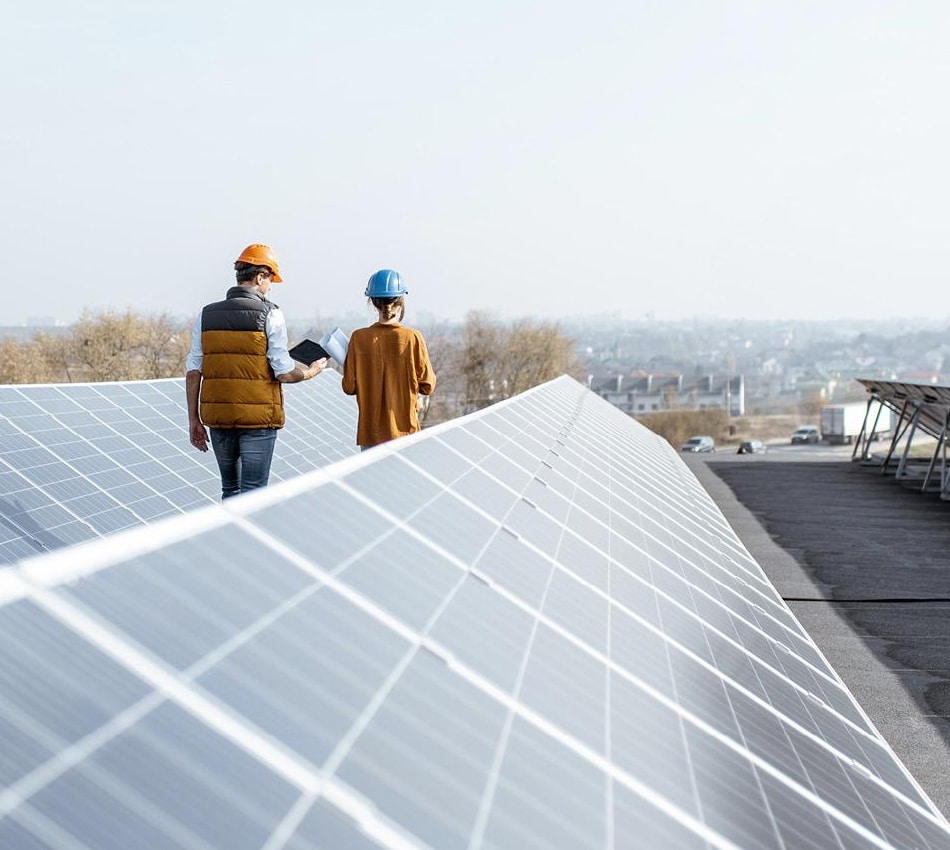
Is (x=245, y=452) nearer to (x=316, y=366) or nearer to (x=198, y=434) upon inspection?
(x=198, y=434)

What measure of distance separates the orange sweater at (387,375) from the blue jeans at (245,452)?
2.12 feet

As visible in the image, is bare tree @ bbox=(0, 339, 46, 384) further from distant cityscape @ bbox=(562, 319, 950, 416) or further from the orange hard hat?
the orange hard hat

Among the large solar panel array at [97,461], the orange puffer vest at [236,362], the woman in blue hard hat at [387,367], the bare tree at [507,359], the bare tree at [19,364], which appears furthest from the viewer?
the bare tree at [507,359]

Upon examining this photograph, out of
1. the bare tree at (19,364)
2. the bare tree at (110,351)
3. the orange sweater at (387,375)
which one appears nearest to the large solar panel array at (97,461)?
the orange sweater at (387,375)

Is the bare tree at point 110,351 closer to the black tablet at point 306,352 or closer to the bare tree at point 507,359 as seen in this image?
the bare tree at point 507,359

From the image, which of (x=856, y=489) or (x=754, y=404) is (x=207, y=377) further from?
(x=754, y=404)

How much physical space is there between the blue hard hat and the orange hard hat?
602mm

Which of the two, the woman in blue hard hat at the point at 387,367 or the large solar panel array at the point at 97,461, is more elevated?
the woman in blue hard hat at the point at 387,367

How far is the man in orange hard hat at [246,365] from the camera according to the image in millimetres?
7793

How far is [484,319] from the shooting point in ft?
350

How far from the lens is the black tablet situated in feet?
28.8

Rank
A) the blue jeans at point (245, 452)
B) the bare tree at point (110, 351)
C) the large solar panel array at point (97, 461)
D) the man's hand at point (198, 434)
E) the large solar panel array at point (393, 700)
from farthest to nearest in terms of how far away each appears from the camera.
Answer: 1. the bare tree at point (110, 351)
2. the large solar panel array at point (97, 461)
3. the man's hand at point (198, 434)
4. the blue jeans at point (245, 452)
5. the large solar panel array at point (393, 700)

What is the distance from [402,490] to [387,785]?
2.43 metres

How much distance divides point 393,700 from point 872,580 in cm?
1010
